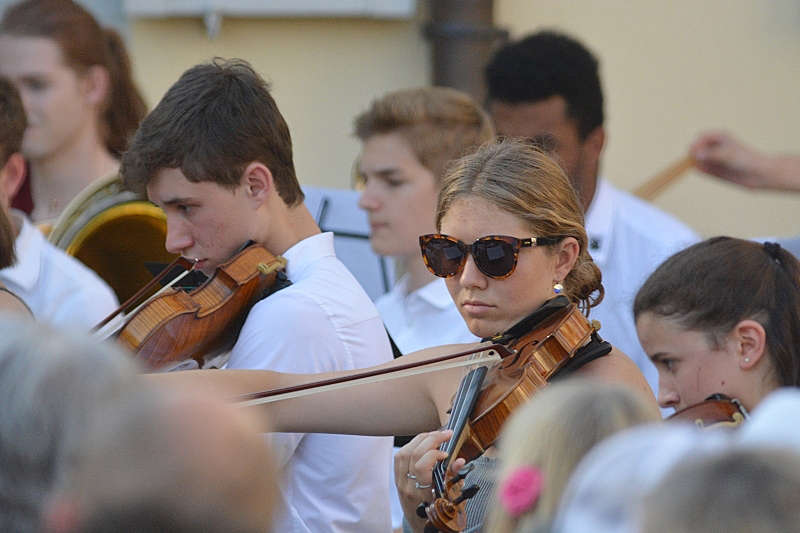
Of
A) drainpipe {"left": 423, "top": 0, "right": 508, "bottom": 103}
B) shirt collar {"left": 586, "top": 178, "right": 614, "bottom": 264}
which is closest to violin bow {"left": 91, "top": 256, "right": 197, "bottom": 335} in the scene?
Answer: shirt collar {"left": 586, "top": 178, "right": 614, "bottom": 264}

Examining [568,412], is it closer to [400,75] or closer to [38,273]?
[38,273]

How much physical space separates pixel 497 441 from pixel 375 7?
10.6ft

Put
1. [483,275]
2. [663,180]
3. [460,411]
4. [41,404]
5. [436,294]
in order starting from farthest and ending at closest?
[663,180] → [436,294] → [483,275] → [460,411] → [41,404]

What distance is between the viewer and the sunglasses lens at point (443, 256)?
2.35 m

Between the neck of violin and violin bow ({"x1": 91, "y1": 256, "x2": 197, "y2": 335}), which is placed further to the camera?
violin bow ({"x1": 91, "y1": 256, "x2": 197, "y2": 335})

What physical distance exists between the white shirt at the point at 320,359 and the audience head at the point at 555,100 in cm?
142

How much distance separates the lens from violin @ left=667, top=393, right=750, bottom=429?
2.35 m

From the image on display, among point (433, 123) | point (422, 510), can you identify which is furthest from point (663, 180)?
point (422, 510)

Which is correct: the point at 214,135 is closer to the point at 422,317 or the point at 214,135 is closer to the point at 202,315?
the point at 202,315

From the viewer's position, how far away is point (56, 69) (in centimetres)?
429

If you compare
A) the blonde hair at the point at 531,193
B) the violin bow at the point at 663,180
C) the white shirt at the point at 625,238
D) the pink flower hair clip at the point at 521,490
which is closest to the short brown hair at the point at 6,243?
the blonde hair at the point at 531,193

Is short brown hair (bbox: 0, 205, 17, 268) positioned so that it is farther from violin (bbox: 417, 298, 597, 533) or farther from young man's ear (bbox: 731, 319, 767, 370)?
young man's ear (bbox: 731, 319, 767, 370)

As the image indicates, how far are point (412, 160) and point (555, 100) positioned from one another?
49 cm

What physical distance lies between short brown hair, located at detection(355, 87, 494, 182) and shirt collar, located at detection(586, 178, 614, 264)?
0.38 metres
